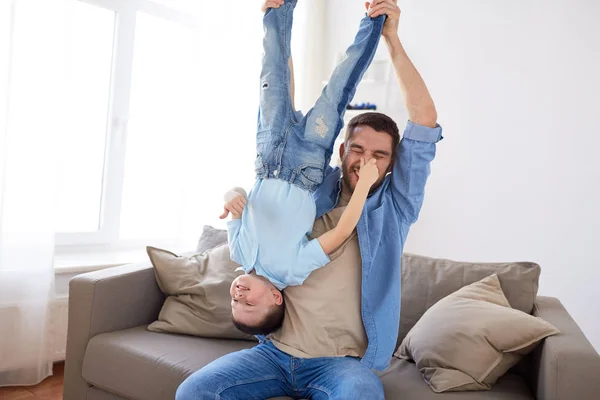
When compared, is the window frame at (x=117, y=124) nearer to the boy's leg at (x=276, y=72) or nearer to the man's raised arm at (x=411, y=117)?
the boy's leg at (x=276, y=72)

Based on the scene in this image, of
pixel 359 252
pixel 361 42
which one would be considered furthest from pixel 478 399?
pixel 361 42

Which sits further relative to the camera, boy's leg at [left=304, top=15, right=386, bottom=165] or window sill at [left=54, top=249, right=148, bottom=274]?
window sill at [left=54, top=249, right=148, bottom=274]

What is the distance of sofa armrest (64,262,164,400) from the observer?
205 cm

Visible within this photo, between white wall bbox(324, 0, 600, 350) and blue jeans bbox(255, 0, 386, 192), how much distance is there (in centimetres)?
177

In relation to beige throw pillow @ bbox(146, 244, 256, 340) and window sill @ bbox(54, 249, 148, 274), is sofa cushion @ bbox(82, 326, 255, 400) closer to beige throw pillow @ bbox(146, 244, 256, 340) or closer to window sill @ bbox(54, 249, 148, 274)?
beige throw pillow @ bbox(146, 244, 256, 340)

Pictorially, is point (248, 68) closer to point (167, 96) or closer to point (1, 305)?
point (167, 96)

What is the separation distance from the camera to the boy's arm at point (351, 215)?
151cm

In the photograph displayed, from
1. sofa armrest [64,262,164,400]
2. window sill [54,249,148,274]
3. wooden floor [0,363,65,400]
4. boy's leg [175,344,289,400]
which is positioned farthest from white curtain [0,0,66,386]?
boy's leg [175,344,289,400]

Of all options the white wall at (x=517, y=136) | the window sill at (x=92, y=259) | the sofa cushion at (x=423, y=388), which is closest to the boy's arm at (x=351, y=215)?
the sofa cushion at (x=423, y=388)

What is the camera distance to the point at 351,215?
4.95ft

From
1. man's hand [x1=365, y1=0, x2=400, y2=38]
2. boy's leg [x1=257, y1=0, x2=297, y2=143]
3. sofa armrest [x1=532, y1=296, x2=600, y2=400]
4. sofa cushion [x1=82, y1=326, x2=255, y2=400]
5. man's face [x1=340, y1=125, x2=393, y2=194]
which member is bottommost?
sofa cushion [x1=82, y1=326, x2=255, y2=400]

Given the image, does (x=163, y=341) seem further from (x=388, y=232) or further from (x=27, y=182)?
(x=27, y=182)

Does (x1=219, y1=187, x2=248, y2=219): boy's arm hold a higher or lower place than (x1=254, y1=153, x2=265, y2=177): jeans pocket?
lower

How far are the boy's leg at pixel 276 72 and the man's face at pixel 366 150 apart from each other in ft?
0.69
